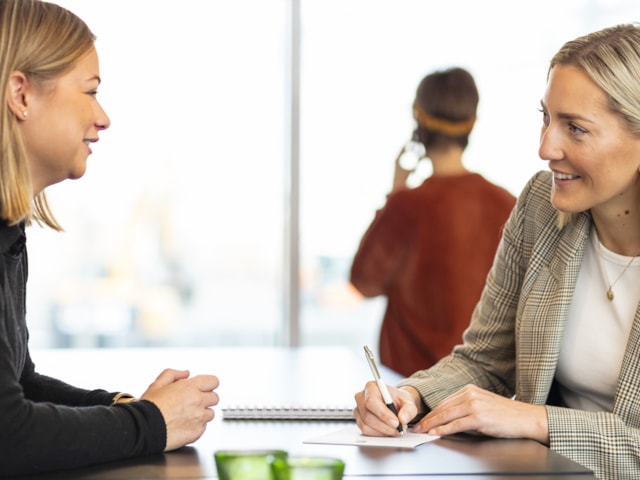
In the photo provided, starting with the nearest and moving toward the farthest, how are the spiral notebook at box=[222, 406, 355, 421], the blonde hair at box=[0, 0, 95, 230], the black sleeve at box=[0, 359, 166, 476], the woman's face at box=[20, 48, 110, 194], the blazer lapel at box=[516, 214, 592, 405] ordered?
the black sleeve at box=[0, 359, 166, 476]
the blonde hair at box=[0, 0, 95, 230]
the woman's face at box=[20, 48, 110, 194]
the spiral notebook at box=[222, 406, 355, 421]
the blazer lapel at box=[516, 214, 592, 405]

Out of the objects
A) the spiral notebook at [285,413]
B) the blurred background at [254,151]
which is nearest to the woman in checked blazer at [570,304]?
the spiral notebook at [285,413]

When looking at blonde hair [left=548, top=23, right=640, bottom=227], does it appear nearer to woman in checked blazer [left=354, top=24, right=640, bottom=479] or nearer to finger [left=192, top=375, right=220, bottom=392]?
woman in checked blazer [left=354, top=24, right=640, bottom=479]

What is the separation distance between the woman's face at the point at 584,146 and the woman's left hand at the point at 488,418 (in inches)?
17.2

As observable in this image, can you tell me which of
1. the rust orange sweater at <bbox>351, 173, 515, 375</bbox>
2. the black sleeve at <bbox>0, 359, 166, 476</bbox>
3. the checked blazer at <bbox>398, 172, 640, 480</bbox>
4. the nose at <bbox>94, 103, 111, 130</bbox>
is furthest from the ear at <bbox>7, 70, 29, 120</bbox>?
the rust orange sweater at <bbox>351, 173, 515, 375</bbox>

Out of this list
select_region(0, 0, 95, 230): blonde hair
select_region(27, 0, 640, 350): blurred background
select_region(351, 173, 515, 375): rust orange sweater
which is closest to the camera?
select_region(0, 0, 95, 230): blonde hair

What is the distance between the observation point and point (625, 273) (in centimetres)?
207

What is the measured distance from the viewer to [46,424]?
150cm

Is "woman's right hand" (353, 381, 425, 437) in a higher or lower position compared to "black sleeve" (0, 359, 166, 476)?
lower

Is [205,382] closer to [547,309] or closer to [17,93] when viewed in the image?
[17,93]

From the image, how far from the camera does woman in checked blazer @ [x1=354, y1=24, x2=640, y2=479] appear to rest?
182 cm

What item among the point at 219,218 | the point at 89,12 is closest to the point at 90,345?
the point at 219,218

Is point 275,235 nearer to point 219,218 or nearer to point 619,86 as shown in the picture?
point 219,218

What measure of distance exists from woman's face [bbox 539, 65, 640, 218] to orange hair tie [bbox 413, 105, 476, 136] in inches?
62.2

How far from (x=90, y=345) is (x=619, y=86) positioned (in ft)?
13.3
